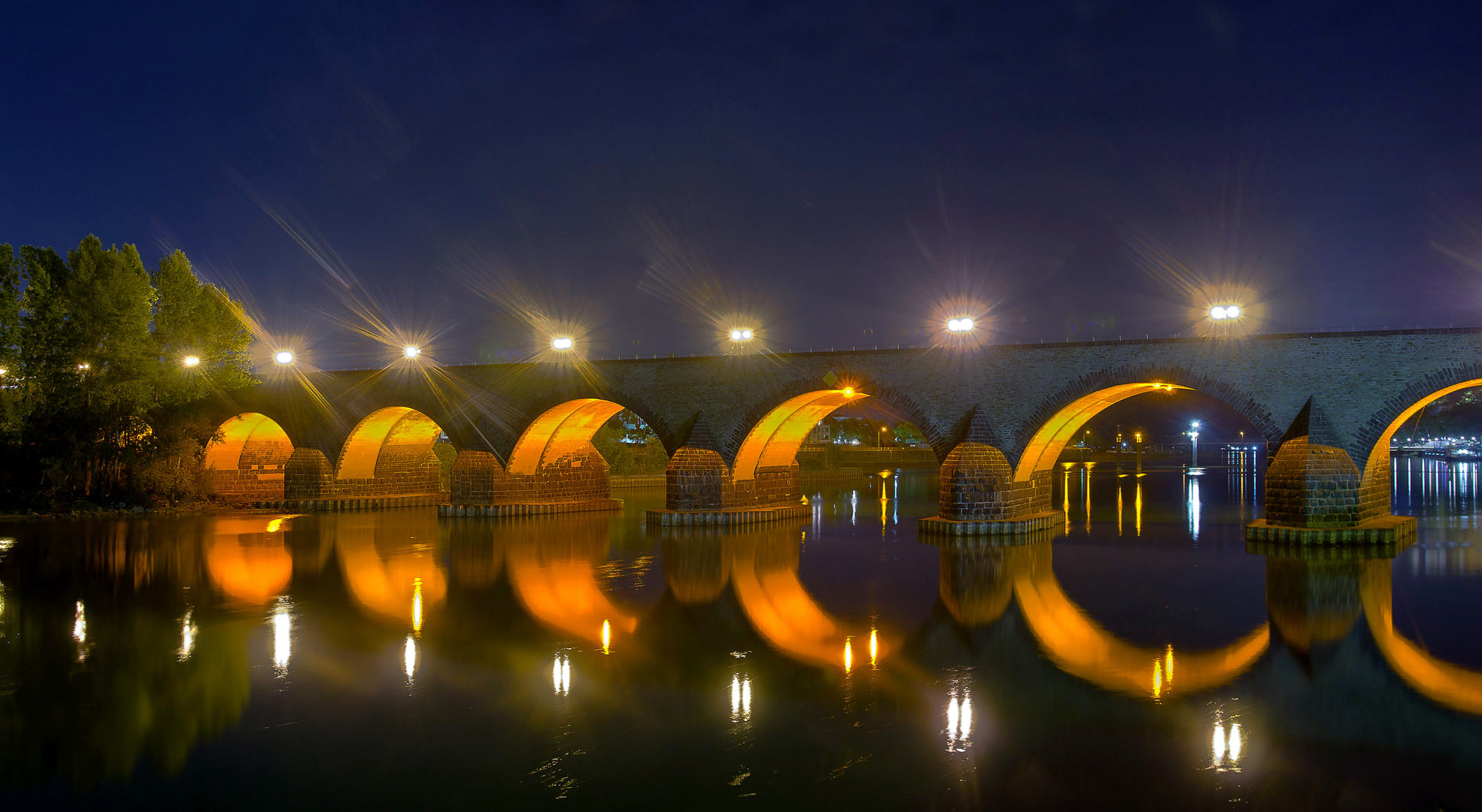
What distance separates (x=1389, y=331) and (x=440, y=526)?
2296cm

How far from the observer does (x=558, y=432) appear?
28.7m

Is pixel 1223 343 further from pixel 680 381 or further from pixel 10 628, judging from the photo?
pixel 10 628

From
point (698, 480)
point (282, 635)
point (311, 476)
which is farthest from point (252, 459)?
point (282, 635)

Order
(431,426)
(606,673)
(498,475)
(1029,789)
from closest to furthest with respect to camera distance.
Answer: (1029,789) < (606,673) < (498,475) < (431,426)

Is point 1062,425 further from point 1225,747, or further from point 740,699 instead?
point 740,699

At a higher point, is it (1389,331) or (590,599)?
(1389,331)

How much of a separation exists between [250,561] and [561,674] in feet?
37.7

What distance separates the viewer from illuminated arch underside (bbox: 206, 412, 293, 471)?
3256 cm

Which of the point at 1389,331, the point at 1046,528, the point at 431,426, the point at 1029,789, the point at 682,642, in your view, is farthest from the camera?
the point at 431,426

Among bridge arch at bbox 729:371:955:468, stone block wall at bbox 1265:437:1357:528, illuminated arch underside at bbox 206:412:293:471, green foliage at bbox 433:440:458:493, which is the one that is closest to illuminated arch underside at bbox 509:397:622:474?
bridge arch at bbox 729:371:955:468

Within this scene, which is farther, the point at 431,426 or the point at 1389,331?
the point at 431,426

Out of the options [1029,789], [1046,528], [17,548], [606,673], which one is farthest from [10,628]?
[1046,528]

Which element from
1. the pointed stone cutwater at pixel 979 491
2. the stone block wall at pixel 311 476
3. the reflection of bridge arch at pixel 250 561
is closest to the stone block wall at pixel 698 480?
the pointed stone cutwater at pixel 979 491

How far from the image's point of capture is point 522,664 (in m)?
9.40
